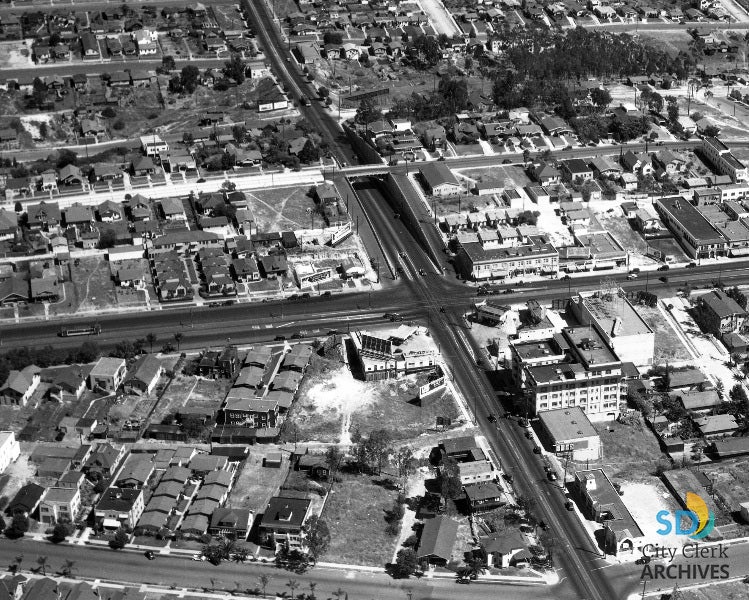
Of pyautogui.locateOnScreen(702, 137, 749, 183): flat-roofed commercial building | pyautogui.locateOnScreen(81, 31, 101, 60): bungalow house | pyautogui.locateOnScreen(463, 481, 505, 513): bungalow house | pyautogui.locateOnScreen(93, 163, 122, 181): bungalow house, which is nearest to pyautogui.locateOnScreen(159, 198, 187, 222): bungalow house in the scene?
pyautogui.locateOnScreen(93, 163, 122, 181): bungalow house

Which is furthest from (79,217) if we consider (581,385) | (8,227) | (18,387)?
(581,385)

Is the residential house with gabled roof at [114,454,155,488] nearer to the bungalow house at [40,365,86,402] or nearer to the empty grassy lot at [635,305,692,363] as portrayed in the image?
the bungalow house at [40,365,86,402]

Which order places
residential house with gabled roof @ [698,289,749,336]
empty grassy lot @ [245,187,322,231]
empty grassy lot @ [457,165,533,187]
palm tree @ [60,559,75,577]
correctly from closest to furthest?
palm tree @ [60,559,75,577], residential house with gabled roof @ [698,289,749,336], empty grassy lot @ [245,187,322,231], empty grassy lot @ [457,165,533,187]

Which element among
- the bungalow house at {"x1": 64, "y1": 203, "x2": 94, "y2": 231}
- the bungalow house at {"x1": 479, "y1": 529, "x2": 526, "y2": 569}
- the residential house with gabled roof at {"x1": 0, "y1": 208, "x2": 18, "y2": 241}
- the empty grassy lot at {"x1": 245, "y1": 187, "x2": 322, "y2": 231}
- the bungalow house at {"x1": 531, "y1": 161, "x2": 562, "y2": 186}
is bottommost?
the residential house with gabled roof at {"x1": 0, "y1": 208, "x2": 18, "y2": 241}

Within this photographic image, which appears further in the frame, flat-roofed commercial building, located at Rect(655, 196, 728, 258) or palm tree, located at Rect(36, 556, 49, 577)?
flat-roofed commercial building, located at Rect(655, 196, 728, 258)

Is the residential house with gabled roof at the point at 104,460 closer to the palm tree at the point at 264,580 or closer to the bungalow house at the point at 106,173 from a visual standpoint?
the palm tree at the point at 264,580

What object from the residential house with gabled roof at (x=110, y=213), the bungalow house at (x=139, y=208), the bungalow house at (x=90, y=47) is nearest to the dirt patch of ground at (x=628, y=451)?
the bungalow house at (x=139, y=208)

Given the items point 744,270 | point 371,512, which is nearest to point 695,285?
point 744,270

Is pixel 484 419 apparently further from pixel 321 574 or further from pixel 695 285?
pixel 695 285
